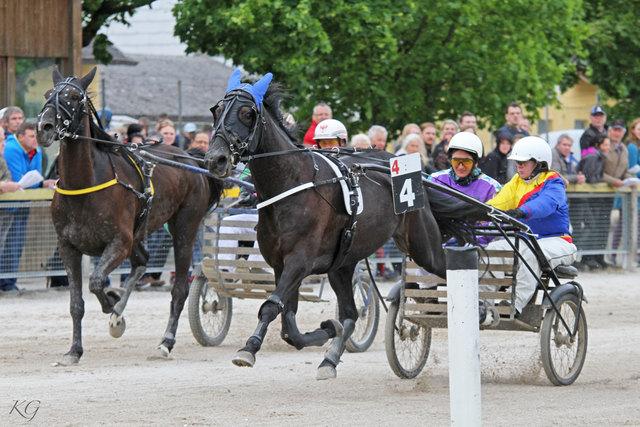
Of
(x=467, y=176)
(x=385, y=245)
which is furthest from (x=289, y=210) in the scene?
(x=385, y=245)

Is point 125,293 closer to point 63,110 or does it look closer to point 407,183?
point 63,110

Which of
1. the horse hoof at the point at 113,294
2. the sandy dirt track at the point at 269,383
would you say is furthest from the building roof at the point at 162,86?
the horse hoof at the point at 113,294

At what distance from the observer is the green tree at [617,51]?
23.0 meters

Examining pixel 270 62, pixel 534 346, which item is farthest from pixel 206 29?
pixel 534 346

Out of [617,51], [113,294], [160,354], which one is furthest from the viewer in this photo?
[617,51]

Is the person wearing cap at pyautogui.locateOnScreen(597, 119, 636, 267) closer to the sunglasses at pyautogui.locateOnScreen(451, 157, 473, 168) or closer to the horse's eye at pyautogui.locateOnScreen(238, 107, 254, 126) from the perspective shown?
the sunglasses at pyautogui.locateOnScreen(451, 157, 473, 168)

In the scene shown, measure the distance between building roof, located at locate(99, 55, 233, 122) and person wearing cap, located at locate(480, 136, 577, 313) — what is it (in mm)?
21143

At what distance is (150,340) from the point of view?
430 inches

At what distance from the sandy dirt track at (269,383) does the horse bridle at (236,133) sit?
162cm

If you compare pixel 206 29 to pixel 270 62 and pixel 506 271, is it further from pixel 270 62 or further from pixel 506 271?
pixel 506 271

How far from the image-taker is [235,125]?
25.0ft

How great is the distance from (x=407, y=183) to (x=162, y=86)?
2780 cm

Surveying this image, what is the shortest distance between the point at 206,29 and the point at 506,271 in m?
9.96
